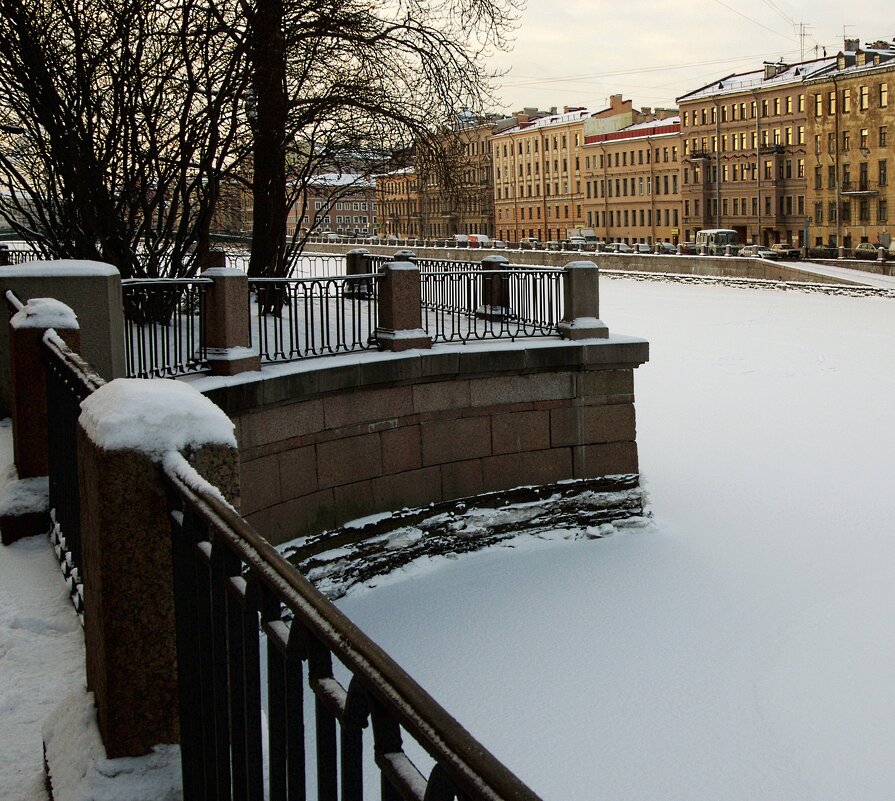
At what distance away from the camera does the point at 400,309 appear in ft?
43.0

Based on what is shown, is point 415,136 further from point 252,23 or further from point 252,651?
point 252,651

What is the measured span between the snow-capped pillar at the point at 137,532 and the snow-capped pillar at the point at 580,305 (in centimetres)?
1145

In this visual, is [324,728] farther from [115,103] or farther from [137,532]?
[115,103]

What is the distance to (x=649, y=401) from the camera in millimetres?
25703

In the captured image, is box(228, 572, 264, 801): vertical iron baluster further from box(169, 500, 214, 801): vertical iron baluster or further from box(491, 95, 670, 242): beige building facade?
box(491, 95, 670, 242): beige building facade

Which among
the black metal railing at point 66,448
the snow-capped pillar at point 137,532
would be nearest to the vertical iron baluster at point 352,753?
the snow-capped pillar at point 137,532

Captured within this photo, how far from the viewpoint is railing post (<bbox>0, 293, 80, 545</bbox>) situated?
5.55 metres

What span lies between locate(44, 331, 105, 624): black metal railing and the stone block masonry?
17.7 feet

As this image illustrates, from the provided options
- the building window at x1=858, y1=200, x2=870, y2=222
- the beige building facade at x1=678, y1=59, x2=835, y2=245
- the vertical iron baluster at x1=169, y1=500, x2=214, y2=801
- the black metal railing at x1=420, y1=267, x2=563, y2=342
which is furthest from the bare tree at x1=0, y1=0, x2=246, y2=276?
the beige building facade at x1=678, y1=59, x2=835, y2=245

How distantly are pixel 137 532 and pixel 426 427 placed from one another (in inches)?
419

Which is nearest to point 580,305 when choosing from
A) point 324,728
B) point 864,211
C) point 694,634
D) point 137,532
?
point 694,634

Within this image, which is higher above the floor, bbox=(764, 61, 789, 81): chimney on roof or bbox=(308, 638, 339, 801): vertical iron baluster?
bbox=(764, 61, 789, 81): chimney on roof

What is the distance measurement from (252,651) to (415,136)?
691 inches

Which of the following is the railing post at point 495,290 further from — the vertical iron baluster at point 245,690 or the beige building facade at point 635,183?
the beige building facade at point 635,183
